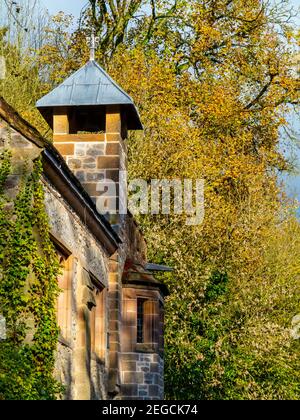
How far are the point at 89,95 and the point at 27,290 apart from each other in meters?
9.02

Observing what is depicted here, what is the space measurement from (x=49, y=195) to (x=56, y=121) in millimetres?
7049

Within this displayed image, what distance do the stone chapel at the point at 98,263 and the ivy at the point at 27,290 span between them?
3.91 feet

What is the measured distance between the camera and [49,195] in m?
14.4

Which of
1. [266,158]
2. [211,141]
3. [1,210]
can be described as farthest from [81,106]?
[266,158]

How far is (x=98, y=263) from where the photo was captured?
18.4m

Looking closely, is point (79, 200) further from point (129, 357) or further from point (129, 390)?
point (129, 390)

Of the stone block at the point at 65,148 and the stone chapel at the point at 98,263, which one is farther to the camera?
the stone block at the point at 65,148

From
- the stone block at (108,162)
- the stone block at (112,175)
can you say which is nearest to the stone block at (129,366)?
the stone block at (112,175)

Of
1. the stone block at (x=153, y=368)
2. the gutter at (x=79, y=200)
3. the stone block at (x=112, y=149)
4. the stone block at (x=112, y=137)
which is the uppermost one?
the stone block at (x=112, y=137)

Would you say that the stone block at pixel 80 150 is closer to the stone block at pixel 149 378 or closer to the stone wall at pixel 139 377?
the stone wall at pixel 139 377

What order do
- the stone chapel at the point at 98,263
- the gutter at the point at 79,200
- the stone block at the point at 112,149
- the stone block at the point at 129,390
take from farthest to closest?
the stone block at the point at 112,149, the stone block at the point at 129,390, the stone chapel at the point at 98,263, the gutter at the point at 79,200

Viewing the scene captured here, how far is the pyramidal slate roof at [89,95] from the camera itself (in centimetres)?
2091

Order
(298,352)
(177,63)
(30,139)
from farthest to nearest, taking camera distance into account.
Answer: (177,63)
(298,352)
(30,139)
